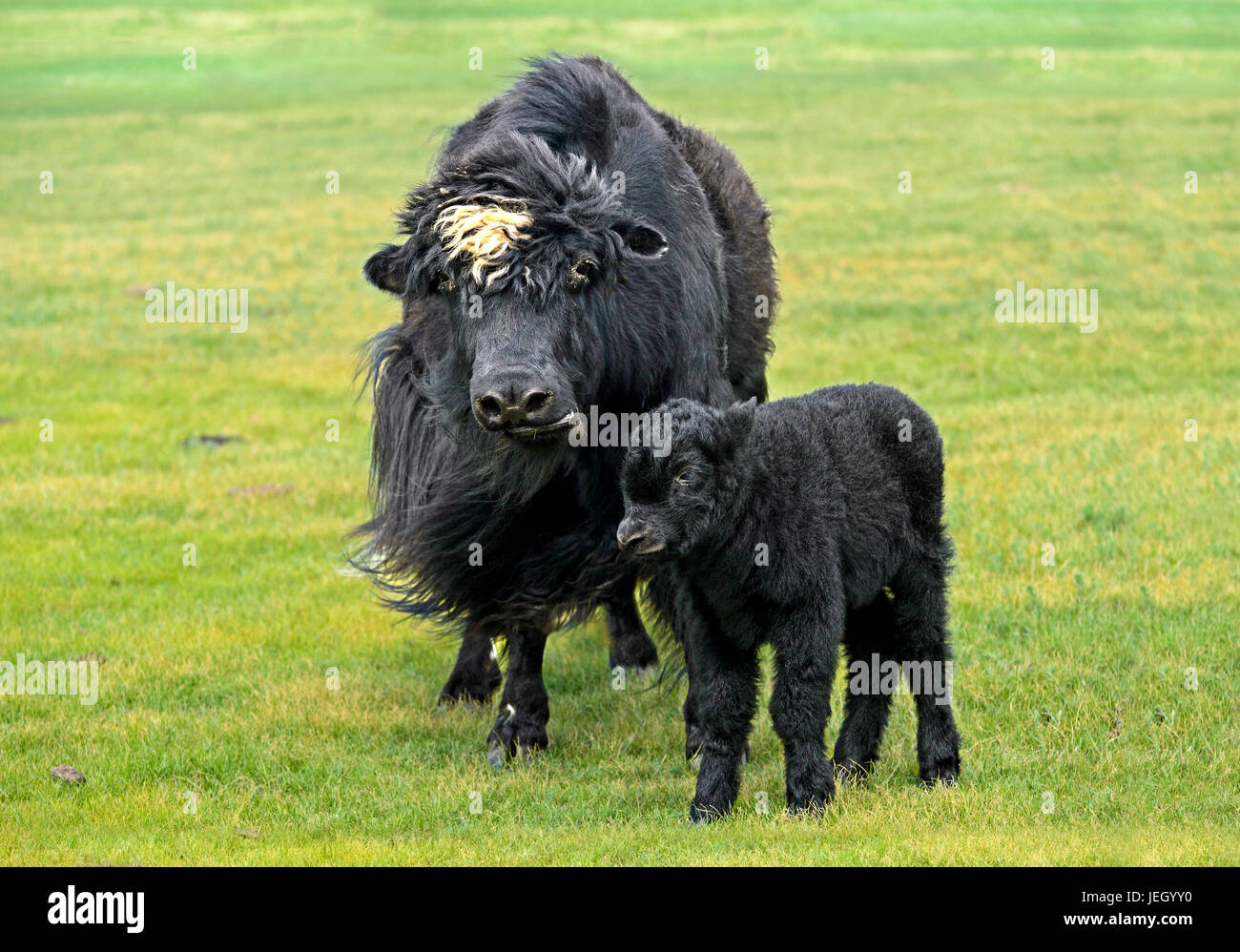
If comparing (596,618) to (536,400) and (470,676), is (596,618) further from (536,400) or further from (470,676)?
(536,400)

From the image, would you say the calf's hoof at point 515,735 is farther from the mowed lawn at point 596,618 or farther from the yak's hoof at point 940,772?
the yak's hoof at point 940,772

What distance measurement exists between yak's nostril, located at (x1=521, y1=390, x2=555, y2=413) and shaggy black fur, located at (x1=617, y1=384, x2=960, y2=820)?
0.50m

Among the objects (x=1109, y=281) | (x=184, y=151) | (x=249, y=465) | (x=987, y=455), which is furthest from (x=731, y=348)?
(x=184, y=151)

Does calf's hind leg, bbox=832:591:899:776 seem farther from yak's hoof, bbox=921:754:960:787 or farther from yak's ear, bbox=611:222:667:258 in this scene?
yak's ear, bbox=611:222:667:258

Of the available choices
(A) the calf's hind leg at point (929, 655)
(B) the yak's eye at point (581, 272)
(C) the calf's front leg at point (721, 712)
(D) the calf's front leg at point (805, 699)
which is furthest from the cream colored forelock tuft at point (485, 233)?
(A) the calf's hind leg at point (929, 655)

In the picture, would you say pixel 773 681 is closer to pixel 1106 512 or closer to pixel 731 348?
pixel 731 348

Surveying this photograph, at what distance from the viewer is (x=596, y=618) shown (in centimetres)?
880

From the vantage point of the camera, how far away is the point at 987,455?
12.2 metres

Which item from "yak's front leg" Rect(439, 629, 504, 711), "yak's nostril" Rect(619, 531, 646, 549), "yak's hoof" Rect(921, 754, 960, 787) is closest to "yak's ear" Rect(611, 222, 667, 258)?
"yak's nostril" Rect(619, 531, 646, 549)

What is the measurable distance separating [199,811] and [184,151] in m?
31.8

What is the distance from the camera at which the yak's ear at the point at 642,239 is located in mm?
6180

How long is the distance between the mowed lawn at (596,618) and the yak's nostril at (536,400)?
1606 millimetres

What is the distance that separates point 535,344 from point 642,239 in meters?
0.74

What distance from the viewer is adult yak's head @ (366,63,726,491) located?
586cm
